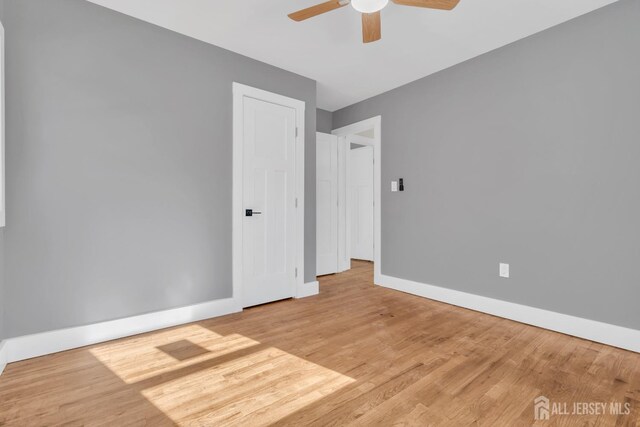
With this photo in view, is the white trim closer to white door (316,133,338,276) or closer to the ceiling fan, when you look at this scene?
white door (316,133,338,276)

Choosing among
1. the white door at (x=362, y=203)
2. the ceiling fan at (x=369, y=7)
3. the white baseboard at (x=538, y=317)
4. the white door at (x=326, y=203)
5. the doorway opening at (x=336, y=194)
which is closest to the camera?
the ceiling fan at (x=369, y=7)

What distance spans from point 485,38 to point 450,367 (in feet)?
9.38

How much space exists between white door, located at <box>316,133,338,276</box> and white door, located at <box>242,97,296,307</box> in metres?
1.08

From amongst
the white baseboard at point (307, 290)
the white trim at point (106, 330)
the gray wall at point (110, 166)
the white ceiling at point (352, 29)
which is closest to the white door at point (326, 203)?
the white baseboard at point (307, 290)

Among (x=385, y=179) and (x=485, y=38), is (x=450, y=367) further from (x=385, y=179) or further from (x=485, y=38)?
(x=485, y=38)

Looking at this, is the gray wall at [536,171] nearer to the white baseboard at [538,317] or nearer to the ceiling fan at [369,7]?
the white baseboard at [538,317]

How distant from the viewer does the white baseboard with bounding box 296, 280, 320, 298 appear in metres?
3.57

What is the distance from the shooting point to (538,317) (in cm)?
270

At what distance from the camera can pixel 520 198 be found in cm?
283

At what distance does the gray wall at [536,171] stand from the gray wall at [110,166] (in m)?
2.26

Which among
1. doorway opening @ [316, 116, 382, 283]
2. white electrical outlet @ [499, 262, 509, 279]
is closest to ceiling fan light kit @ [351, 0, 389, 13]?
doorway opening @ [316, 116, 382, 283]

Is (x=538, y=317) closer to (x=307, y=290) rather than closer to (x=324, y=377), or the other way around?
(x=324, y=377)

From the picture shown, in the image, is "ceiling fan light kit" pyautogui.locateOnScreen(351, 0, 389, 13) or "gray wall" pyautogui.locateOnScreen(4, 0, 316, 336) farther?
"gray wall" pyautogui.locateOnScreen(4, 0, 316, 336)

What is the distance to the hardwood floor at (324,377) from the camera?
1525mm
